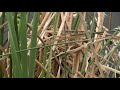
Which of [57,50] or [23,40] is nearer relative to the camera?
[23,40]

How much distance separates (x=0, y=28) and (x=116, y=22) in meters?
1.52
